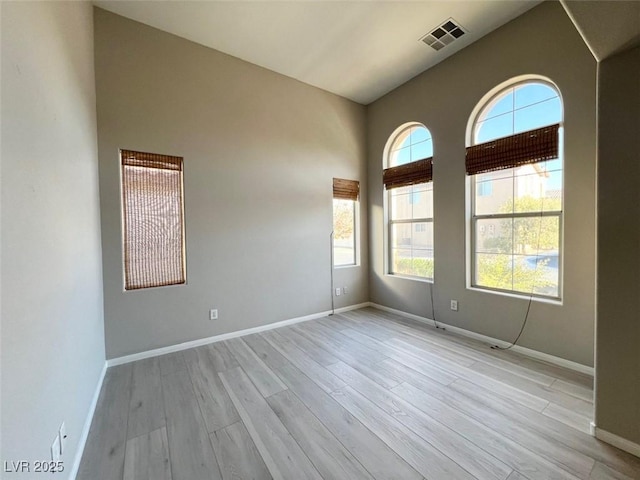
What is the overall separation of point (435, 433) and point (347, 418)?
0.56 metres

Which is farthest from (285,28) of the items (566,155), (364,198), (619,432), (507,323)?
(619,432)

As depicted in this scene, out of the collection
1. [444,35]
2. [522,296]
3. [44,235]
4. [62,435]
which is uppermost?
[444,35]

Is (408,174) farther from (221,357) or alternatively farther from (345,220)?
(221,357)

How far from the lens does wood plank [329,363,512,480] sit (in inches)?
54.7

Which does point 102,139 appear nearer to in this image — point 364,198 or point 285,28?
point 285,28

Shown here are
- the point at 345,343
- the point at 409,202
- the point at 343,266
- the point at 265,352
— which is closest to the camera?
the point at 265,352

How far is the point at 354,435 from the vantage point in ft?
5.34

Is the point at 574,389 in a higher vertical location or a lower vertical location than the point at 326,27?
lower

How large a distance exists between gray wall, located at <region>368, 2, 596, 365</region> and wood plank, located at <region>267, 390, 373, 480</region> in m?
2.25

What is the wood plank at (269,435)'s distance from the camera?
1.40 meters

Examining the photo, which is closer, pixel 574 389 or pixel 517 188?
pixel 574 389

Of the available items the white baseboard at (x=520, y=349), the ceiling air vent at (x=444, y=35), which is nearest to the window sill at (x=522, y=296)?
the white baseboard at (x=520, y=349)

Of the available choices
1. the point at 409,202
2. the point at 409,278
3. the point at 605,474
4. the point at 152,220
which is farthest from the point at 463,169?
the point at 152,220

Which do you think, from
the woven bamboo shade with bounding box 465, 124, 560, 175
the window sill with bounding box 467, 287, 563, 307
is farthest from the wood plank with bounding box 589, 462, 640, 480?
the woven bamboo shade with bounding box 465, 124, 560, 175
